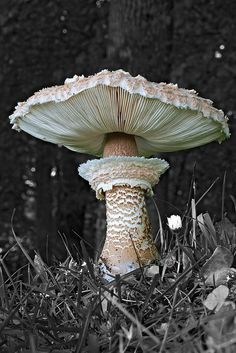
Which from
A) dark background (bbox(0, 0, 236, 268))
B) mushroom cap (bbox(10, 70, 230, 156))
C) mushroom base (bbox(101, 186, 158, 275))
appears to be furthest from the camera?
dark background (bbox(0, 0, 236, 268))

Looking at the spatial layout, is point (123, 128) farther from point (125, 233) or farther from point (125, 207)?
point (125, 233)

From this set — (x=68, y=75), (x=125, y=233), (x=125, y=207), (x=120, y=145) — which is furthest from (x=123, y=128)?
(x=68, y=75)

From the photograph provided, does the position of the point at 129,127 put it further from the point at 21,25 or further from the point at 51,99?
the point at 21,25

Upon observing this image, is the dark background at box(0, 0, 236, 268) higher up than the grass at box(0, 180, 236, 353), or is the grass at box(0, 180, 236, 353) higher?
the dark background at box(0, 0, 236, 268)

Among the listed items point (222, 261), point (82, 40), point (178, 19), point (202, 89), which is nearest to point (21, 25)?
point (82, 40)

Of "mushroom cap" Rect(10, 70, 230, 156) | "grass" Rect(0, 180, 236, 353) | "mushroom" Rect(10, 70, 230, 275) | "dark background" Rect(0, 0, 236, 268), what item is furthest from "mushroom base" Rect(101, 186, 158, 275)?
"dark background" Rect(0, 0, 236, 268)

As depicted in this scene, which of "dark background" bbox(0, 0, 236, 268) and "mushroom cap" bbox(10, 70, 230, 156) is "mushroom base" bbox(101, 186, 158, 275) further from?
"dark background" bbox(0, 0, 236, 268)

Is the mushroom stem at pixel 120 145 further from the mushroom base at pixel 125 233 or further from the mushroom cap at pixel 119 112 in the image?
the mushroom base at pixel 125 233
